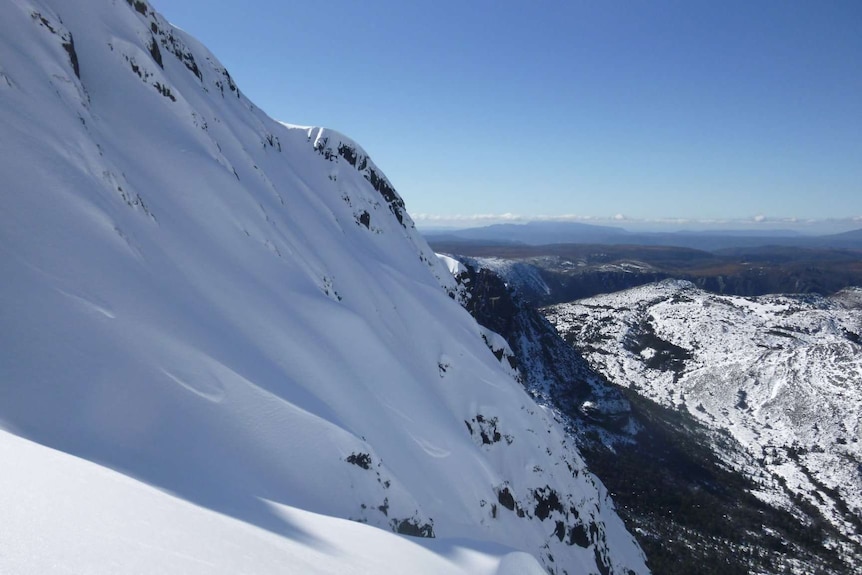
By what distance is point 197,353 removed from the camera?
14.9m

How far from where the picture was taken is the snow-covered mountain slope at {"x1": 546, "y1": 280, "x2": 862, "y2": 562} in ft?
255

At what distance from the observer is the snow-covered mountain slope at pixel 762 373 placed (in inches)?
3059

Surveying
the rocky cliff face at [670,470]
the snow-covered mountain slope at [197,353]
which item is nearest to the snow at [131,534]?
the snow-covered mountain slope at [197,353]

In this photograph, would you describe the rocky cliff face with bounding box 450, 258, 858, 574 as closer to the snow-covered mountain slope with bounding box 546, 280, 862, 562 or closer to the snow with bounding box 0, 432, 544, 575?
the snow-covered mountain slope with bounding box 546, 280, 862, 562

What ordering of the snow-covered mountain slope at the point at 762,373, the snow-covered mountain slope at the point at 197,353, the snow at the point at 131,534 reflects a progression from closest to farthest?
the snow at the point at 131,534 < the snow-covered mountain slope at the point at 197,353 < the snow-covered mountain slope at the point at 762,373

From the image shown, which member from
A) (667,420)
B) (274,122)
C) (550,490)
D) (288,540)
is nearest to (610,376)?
(667,420)

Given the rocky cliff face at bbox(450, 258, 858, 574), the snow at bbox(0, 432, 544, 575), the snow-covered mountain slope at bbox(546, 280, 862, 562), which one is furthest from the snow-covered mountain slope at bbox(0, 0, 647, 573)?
the snow-covered mountain slope at bbox(546, 280, 862, 562)

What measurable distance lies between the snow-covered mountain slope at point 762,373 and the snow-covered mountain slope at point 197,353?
67311 mm

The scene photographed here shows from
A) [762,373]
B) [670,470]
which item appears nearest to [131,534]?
[670,470]

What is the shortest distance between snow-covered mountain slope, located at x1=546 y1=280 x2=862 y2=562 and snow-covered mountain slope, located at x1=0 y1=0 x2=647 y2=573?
67.3 metres

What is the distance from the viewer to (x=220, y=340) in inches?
656

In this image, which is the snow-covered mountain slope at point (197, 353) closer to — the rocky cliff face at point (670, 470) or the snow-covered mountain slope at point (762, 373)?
the rocky cliff face at point (670, 470)

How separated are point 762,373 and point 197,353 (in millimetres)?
131916

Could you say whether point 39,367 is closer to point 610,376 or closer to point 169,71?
point 169,71
